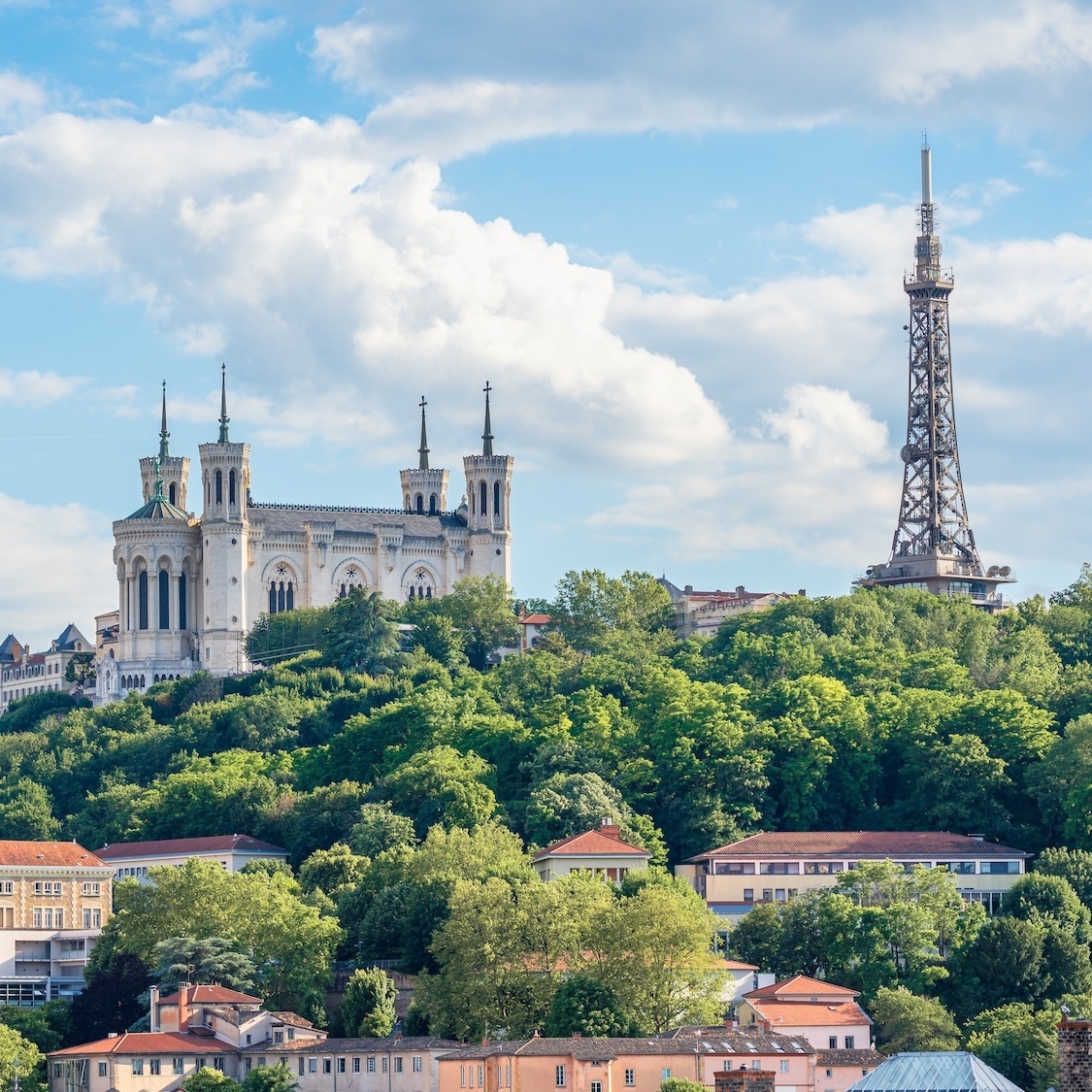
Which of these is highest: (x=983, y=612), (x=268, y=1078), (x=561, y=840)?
(x=983, y=612)

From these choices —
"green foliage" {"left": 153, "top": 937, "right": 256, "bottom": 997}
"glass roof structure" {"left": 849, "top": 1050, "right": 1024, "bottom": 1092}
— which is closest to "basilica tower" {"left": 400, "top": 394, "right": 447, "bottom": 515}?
"green foliage" {"left": 153, "top": 937, "right": 256, "bottom": 997}

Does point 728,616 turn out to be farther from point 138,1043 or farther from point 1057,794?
point 138,1043

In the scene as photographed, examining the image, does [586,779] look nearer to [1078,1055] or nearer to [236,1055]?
[236,1055]

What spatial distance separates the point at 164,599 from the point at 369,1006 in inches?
2989

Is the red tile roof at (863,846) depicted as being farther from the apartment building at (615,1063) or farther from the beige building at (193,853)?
the apartment building at (615,1063)

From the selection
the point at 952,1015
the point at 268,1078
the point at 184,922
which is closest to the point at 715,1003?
the point at 952,1015

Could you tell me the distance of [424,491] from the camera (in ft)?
630

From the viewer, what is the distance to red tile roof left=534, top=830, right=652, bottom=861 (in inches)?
4528

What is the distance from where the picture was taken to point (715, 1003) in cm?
9969

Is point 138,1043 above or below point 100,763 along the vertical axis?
below

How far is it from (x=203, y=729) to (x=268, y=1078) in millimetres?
59431

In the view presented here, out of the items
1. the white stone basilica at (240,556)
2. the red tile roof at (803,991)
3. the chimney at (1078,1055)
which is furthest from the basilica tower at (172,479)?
the chimney at (1078,1055)

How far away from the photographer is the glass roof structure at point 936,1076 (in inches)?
2685

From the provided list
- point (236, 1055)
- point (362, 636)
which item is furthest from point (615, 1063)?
point (362, 636)
